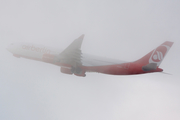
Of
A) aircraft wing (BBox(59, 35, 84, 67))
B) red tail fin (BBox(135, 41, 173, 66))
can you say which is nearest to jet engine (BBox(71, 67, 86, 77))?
aircraft wing (BBox(59, 35, 84, 67))

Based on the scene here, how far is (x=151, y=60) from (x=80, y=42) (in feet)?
32.9

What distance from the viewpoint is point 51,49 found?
2736cm

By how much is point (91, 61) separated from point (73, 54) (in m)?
2.96

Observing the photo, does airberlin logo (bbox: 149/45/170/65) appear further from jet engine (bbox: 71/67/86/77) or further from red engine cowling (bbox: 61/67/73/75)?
red engine cowling (bbox: 61/67/73/75)

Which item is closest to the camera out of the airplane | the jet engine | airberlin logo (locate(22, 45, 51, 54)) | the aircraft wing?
the aircraft wing

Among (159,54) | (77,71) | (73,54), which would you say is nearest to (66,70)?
(77,71)

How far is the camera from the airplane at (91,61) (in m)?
23.6

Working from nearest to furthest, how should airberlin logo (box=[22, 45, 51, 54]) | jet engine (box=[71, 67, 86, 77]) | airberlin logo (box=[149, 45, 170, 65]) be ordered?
airberlin logo (box=[149, 45, 170, 65])
jet engine (box=[71, 67, 86, 77])
airberlin logo (box=[22, 45, 51, 54])

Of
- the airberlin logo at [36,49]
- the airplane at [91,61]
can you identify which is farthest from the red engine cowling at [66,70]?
the airberlin logo at [36,49]

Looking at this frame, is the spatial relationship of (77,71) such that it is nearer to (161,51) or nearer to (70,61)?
(70,61)

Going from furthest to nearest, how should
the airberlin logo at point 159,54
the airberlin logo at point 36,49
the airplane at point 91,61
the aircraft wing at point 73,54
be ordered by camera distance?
the airberlin logo at point 36,49, the airberlin logo at point 159,54, the airplane at point 91,61, the aircraft wing at point 73,54

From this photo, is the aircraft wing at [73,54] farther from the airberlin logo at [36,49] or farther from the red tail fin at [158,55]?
the red tail fin at [158,55]

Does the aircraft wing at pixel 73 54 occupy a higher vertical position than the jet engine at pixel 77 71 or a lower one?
higher

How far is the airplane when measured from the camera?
23578mm
